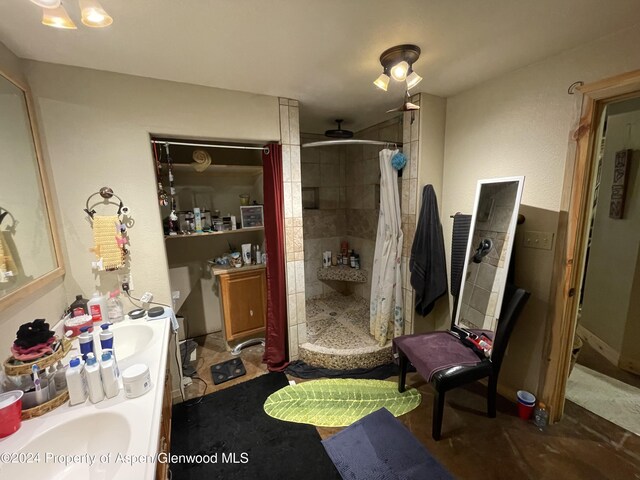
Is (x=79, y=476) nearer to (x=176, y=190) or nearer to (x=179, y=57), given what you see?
(x=179, y=57)

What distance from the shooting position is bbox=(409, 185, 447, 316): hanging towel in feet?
7.44

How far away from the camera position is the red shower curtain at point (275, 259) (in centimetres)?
223

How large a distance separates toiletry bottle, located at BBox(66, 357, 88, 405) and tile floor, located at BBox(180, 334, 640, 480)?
1396mm

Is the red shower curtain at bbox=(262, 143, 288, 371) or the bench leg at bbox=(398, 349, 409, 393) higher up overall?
the red shower curtain at bbox=(262, 143, 288, 371)

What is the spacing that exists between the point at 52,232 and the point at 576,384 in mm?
3923

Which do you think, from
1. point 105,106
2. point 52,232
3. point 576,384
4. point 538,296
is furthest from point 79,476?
point 576,384

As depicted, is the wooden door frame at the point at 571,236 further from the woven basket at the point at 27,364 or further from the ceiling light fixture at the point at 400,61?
the woven basket at the point at 27,364

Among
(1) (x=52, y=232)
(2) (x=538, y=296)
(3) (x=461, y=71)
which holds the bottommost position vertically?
(2) (x=538, y=296)

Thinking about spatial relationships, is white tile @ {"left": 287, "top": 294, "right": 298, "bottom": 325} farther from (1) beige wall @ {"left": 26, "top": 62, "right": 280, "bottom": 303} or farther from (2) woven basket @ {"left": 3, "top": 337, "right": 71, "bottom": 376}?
(2) woven basket @ {"left": 3, "top": 337, "right": 71, "bottom": 376}

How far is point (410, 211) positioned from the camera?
94.9 inches

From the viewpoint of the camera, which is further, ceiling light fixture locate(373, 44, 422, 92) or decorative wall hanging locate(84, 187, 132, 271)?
decorative wall hanging locate(84, 187, 132, 271)

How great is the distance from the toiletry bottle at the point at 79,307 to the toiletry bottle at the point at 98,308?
0.13ft

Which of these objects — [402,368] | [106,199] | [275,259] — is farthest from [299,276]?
[106,199]

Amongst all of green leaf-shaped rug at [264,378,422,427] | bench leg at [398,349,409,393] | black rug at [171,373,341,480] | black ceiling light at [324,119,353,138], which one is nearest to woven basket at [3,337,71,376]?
black rug at [171,373,341,480]
